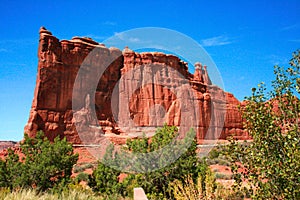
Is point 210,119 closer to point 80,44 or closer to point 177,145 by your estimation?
point 80,44

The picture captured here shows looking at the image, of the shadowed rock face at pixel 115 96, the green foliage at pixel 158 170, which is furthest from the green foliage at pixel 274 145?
the shadowed rock face at pixel 115 96

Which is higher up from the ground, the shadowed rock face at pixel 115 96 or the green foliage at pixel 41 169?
the shadowed rock face at pixel 115 96

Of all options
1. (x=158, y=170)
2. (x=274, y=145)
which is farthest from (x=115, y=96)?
(x=274, y=145)

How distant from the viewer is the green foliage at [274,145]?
199 inches

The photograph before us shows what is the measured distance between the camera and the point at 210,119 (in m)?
65.2

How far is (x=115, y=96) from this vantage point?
57.5 meters

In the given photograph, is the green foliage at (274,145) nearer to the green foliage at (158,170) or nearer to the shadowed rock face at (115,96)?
the green foliage at (158,170)

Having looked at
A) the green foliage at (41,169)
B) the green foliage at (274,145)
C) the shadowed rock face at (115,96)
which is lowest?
the green foliage at (41,169)

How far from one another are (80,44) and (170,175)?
4694 centimetres

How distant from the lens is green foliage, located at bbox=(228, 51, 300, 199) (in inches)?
199

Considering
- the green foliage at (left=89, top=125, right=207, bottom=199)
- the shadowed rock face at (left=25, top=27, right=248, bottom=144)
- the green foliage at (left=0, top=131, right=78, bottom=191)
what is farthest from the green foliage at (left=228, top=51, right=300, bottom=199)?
the shadowed rock face at (left=25, top=27, right=248, bottom=144)

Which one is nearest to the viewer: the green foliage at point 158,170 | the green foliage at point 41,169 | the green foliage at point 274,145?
the green foliage at point 274,145

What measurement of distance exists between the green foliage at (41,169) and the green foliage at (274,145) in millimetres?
8518

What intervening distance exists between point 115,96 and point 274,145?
5270 cm
